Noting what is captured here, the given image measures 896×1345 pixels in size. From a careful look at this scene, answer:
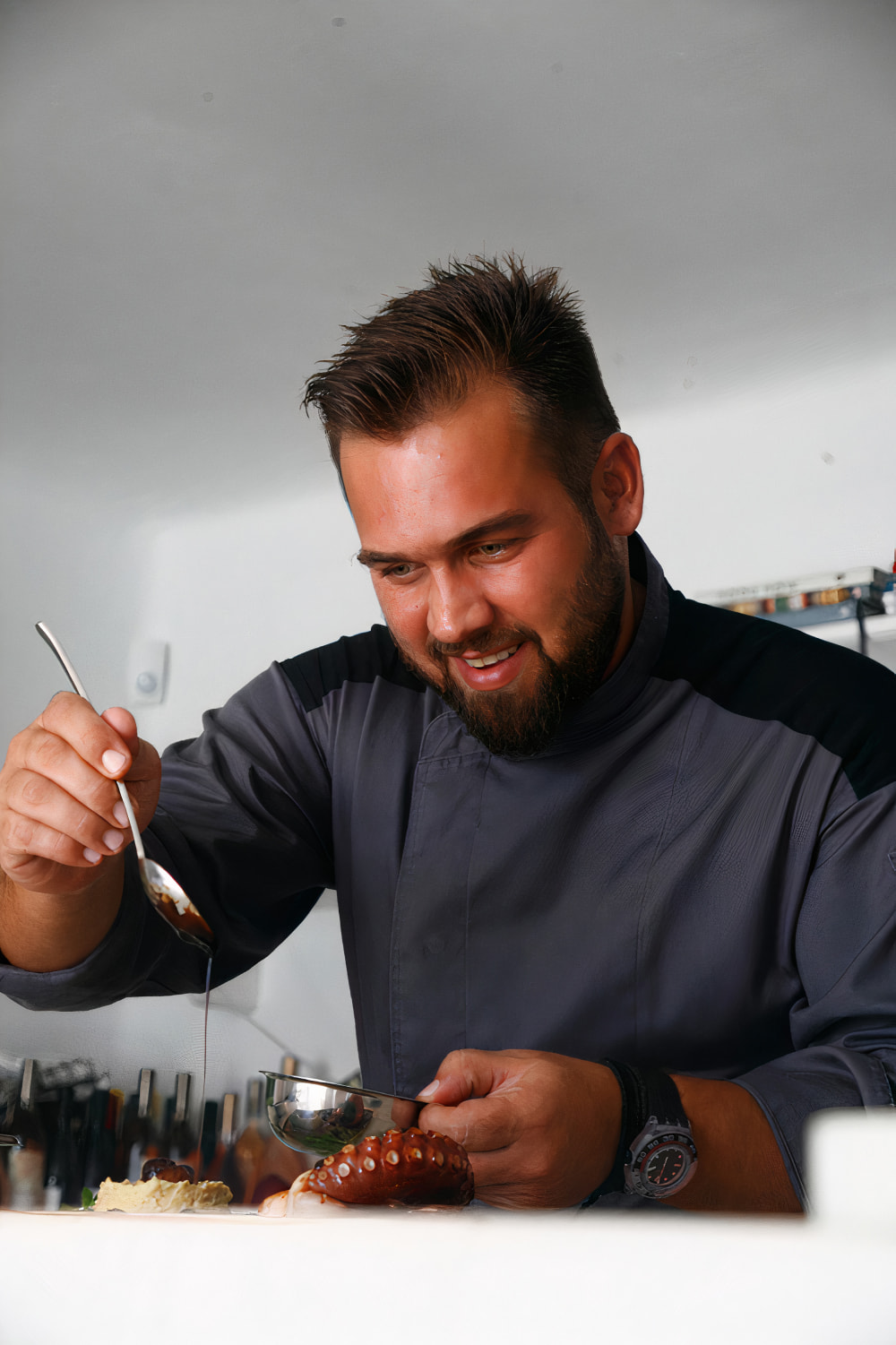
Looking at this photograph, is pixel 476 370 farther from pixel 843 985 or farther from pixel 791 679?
pixel 843 985

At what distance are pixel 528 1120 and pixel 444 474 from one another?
0.44m

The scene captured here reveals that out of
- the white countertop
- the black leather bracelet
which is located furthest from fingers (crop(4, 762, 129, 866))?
the black leather bracelet

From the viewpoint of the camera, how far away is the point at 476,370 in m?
0.82

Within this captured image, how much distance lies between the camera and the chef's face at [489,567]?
0.78 metres

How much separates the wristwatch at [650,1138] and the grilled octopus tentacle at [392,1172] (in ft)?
A: 0.49

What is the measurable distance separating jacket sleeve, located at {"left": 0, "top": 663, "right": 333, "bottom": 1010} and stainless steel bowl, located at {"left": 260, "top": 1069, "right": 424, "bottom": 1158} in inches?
9.4

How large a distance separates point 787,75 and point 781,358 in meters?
0.25

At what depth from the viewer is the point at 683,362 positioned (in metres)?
1.11

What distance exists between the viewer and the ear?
3.01ft

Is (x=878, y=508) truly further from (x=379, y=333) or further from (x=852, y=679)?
(x=379, y=333)

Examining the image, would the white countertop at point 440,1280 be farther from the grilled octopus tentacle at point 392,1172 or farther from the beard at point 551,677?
the beard at point 551,677

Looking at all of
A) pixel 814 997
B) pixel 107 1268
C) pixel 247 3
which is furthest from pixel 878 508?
pixel 107 1268

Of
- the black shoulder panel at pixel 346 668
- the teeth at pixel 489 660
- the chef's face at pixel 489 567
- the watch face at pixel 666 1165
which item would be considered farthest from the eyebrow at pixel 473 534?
the watch face at pixel 666 1165

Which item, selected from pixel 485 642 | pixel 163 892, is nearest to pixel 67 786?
pixel 163 892
